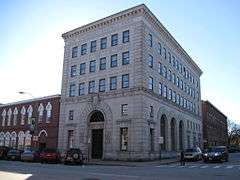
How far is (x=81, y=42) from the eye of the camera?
4791cm

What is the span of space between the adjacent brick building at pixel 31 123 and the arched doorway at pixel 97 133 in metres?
8.36

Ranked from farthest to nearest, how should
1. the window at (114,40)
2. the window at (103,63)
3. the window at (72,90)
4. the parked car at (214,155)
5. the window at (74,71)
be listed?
the window at (74,71)
the window at (72,90)
the window at (103,63)
the window at (114,40)
the parked car at (214,155)

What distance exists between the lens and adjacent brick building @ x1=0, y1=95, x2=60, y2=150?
50062 mm

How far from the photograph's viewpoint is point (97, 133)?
42562mm

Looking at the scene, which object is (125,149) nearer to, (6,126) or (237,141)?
(6,126)

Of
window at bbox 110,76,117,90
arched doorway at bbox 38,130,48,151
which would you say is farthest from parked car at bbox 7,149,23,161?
window at bbox 110,76,117,90

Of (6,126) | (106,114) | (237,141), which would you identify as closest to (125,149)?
(106,114)

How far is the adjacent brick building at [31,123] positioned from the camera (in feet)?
164

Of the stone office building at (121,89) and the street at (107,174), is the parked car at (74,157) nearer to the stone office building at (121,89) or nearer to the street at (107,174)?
the stone office building at (121,89)

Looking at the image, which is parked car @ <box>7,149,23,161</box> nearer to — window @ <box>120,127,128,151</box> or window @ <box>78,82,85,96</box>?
window @ <box>78,82,85,96</box>

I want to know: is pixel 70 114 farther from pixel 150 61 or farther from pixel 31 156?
pixel 150 61

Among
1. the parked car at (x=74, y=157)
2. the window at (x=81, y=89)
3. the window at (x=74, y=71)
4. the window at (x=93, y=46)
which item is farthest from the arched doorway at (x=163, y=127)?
the parked car at (x=74, y=157)

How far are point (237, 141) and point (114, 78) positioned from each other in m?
117

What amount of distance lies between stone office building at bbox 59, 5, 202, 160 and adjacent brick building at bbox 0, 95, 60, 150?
12.4ft
